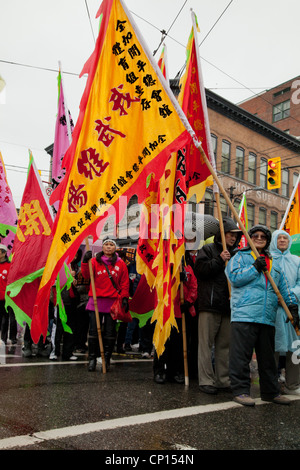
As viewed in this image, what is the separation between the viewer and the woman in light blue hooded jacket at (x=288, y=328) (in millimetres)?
5574

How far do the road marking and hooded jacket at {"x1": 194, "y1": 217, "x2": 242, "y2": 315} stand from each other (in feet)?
4.20

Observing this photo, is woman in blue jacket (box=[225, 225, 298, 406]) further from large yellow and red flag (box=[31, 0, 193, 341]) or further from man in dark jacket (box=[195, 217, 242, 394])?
large yellow and red flag (box=[31, 0, 193, 341])

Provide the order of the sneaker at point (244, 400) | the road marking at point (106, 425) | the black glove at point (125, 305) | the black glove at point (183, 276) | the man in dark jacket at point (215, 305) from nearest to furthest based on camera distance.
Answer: the road marking at point (106, 425), the sneaker at point (244, 400), the man in dark jacket at point (215, 305), the black glove at point (183, 276), the black glove at point (125, 305)

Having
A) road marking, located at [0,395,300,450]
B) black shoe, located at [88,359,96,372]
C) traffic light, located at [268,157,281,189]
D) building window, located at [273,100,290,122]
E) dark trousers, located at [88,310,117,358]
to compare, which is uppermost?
building window, located at [273,100,290,122]

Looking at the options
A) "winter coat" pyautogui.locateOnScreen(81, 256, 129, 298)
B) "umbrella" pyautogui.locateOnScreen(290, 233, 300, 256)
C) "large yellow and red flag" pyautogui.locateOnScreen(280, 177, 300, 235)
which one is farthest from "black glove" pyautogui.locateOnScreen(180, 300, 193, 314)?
"large yellow and red flag" pyautogui.locateOnScreen(280, 177, 300, 235)

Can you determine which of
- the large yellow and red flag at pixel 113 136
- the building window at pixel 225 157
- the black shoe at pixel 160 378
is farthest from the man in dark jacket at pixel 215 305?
the building window at pixel 225 157

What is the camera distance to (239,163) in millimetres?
32375

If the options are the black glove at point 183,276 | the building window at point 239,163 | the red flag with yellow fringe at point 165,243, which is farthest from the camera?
the building window at point 239,163

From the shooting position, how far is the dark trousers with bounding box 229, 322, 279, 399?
4.63 meters

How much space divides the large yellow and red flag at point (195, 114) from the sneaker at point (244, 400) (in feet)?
8.40

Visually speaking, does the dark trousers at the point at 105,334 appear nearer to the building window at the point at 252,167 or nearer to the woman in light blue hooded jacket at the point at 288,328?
the woman in light blue hooded jacket at the point at 288,328
